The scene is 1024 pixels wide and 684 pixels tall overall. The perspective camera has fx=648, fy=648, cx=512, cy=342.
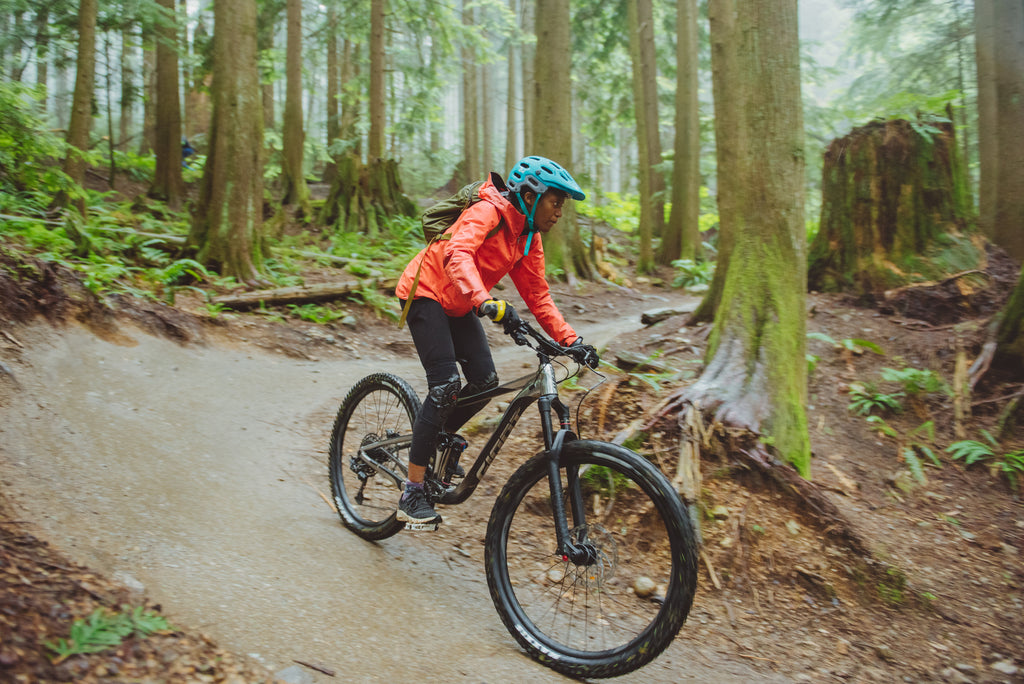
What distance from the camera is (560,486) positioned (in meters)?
3.26

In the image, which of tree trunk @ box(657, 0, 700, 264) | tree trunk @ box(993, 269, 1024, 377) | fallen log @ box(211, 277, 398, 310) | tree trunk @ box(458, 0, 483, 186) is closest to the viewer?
tree trunk @ box(993, 269, 1024, 377)

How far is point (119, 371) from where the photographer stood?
603 centimetres

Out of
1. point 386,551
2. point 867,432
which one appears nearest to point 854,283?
point 867,432

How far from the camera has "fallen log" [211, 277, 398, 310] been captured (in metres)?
9.22

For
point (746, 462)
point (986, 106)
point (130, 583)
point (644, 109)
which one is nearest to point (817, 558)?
point (746, 462)

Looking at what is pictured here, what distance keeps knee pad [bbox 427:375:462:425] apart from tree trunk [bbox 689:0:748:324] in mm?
5520

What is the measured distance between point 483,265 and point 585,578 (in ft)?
6.02

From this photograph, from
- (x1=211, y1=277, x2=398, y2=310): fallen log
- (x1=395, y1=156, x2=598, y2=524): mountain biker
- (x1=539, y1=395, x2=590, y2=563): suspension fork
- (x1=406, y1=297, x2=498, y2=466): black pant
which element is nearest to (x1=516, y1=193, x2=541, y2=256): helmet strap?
(x1=395, y1=156, x2=598, y2=524): mountain biker

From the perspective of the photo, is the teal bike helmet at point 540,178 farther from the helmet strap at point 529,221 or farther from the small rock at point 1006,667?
the small rock at point 1006,667

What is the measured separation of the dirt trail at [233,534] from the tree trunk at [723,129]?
17.8 ft

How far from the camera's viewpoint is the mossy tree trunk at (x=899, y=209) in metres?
8.97

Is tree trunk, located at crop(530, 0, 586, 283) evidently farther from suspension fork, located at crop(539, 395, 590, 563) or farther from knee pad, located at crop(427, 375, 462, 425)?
suspension fork, located at crop(539, 395, 590, 563)

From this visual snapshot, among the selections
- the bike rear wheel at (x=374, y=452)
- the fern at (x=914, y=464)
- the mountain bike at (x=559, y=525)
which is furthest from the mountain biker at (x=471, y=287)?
the fern at (x=914, y=464)

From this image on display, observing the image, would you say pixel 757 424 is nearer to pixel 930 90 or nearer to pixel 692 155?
pixel 692 155
